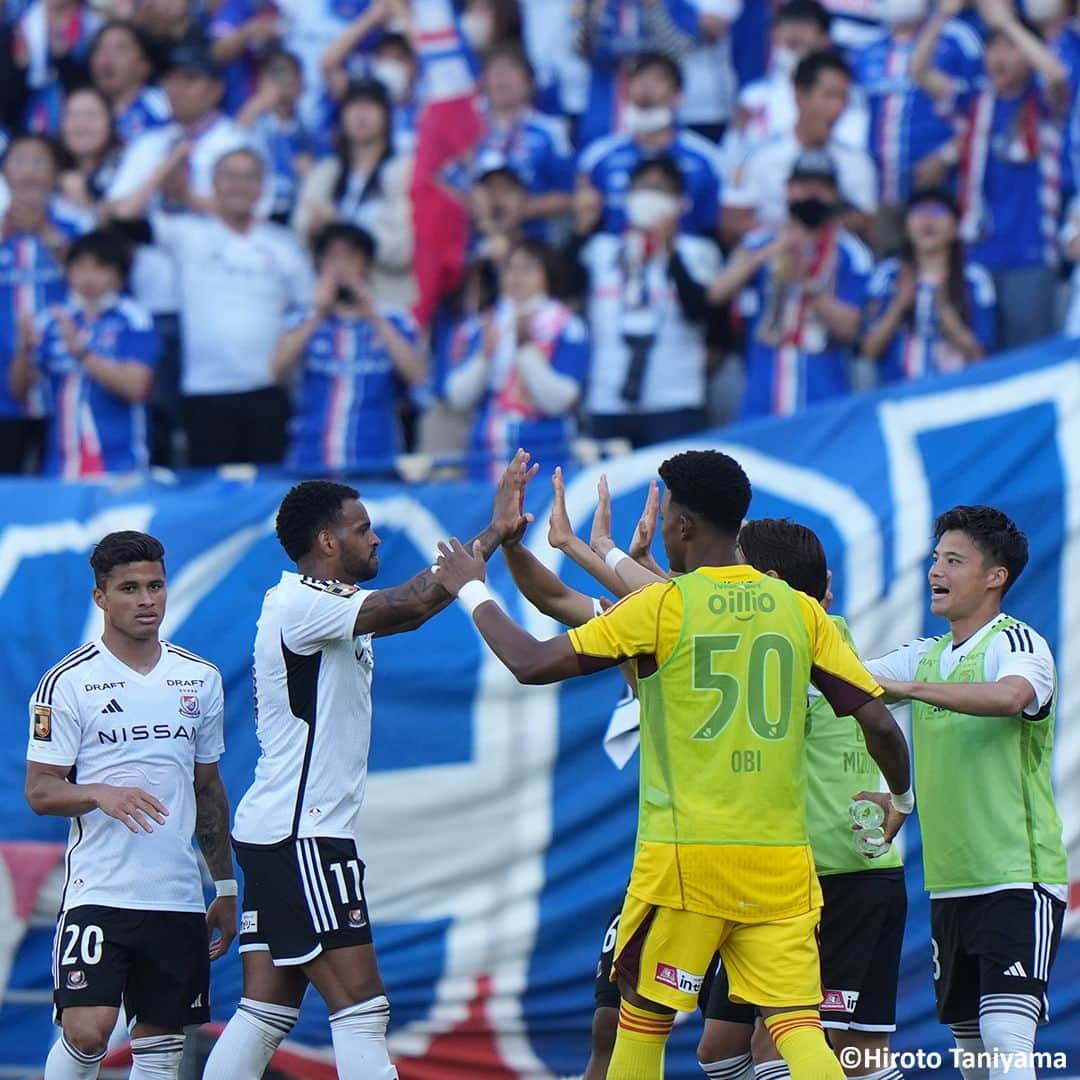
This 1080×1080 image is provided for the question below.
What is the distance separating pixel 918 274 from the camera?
1006cm

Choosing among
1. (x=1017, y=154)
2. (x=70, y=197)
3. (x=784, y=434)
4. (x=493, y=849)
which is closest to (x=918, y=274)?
(x=1017, y=154)

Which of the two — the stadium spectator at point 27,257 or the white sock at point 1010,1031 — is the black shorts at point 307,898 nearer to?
the white sock at point 1010,1031

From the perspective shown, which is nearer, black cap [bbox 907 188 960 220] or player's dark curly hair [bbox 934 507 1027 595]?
player's dark curly hair [bbox 934 507 1027 595]

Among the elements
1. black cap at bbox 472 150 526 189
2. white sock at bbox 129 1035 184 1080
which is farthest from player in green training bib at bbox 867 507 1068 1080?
black cap at bbox 472 150 526 189

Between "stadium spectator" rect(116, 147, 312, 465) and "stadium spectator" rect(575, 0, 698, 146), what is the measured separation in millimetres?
2111

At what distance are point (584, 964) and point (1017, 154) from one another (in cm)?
523

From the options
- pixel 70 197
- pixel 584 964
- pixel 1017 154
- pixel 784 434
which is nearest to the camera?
pixel 584 964

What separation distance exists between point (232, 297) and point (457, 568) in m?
5.48

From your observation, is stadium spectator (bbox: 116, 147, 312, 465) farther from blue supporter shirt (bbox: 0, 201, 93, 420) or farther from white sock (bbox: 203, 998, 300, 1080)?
white sock (bbox: 203, 998, 300, 1080)

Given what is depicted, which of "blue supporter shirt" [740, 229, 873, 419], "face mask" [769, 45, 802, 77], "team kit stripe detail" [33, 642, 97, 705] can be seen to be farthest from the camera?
"face mask" [769, 45, 802, 77]

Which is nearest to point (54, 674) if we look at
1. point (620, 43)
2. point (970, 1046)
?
point (970, 1046)

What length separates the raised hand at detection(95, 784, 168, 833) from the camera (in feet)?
20.5

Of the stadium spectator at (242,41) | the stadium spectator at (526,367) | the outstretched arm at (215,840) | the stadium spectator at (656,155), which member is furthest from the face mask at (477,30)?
the outstretched arm at (215,840)

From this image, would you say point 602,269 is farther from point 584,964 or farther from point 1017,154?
point 584,964
